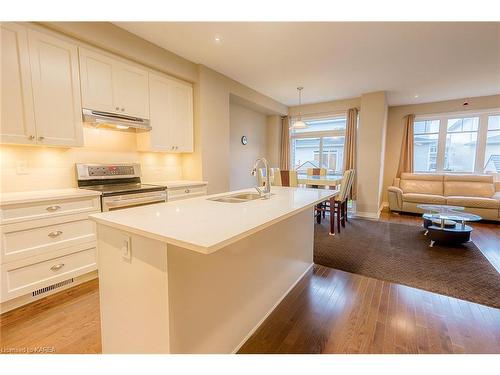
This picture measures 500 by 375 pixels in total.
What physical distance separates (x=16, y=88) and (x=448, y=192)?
716cm

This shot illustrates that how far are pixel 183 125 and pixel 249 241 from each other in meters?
2.48

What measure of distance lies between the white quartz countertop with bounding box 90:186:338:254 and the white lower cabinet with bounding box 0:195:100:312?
1.07 metres

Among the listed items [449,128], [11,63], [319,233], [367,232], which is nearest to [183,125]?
[11,63]

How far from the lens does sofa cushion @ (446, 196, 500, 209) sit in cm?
446

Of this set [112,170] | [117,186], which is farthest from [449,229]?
[112,170]

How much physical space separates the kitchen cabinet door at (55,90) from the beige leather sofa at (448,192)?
5.78 m

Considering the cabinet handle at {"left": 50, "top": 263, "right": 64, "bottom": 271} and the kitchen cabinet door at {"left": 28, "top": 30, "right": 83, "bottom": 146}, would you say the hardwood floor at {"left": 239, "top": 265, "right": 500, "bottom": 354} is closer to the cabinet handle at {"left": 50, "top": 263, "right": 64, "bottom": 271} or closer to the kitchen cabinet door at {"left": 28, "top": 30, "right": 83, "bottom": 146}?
the cabinet handle at {"left": 50, "top": 263, "right": 64, "bottom": 271}

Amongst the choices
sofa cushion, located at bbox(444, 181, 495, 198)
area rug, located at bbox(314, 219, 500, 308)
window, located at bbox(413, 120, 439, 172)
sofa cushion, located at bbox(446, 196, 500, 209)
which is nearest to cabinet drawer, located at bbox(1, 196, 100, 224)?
area rug, located at bbox(314, 219, 500, 308)

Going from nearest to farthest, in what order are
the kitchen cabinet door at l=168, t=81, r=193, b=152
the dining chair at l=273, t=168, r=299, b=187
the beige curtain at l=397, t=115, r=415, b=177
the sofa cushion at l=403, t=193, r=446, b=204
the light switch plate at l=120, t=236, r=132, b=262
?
the light switch plate at l=120, t=236, r=132, b=262 → the kitchen cabinet door at l=168, t=81, r=193, b=152 → the dining chair at l=273, t=168, r=299, b=187 → the sofa cushion at l=403, t=193, r=446, b=204 → the beige curtain at l=397, t=115, r=415, b=177

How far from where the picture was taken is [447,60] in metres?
3.32

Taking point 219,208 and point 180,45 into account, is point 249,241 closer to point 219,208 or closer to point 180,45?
point 219,208

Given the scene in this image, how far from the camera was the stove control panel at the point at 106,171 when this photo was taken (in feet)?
8.57

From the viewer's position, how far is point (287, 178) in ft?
14.8

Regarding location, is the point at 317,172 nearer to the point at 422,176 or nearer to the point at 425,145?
the point at 422,176
